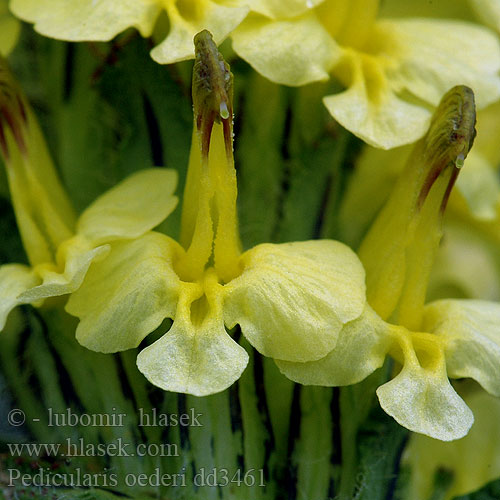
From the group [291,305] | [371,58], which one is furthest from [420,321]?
[371,58]

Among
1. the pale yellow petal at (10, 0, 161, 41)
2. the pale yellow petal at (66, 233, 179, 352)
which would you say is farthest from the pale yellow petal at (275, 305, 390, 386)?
the pale yellow petal at (10, 0, 161, 41)

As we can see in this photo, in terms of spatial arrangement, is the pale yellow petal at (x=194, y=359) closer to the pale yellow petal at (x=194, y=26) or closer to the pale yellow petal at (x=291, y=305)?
the pale yellow petal at (x=291, y=305)

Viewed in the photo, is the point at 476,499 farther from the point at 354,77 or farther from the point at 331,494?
the point at 354,77

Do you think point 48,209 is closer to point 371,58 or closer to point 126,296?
point 126,296

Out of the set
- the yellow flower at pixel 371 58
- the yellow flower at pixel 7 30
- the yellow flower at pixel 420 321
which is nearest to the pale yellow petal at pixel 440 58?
the yellow flower at pixel 371 58

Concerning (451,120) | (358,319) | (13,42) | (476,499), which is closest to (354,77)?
(451,120)

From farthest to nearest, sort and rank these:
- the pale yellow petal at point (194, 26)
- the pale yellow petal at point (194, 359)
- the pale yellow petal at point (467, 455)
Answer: the pale yellow petal at point (467, 455) < the pale yellow petal at point (194, 26) < the pale yellow petal at point (194, 359)

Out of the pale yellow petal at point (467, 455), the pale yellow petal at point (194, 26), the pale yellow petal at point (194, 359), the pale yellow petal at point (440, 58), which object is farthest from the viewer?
the pale yellow petal at point (467, 455)
